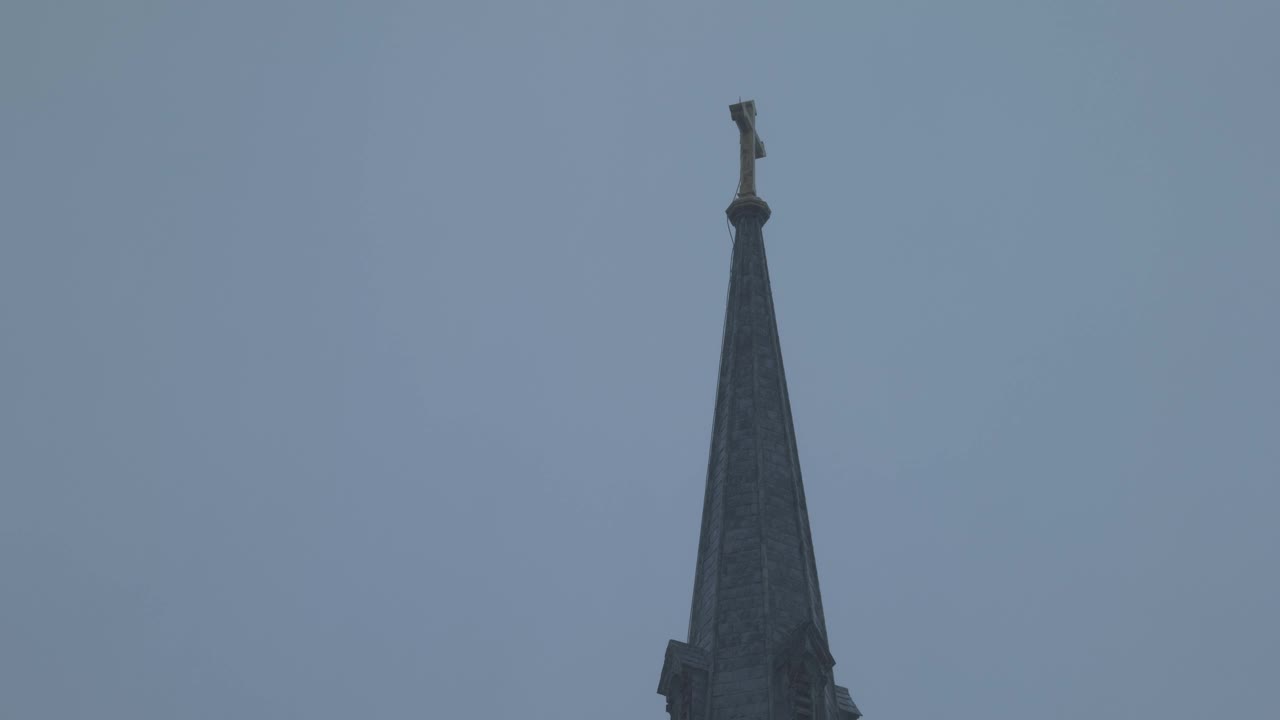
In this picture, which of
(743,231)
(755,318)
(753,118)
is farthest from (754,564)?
(753,118)

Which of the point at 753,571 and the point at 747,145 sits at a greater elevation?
the point at 747,145

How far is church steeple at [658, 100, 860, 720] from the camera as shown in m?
34.4

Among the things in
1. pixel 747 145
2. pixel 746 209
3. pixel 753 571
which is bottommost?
pixel 753 571

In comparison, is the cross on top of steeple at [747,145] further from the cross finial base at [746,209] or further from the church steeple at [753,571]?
the church steeple at [753,571]

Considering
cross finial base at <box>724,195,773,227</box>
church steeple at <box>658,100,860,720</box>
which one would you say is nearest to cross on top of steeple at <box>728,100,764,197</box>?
cross finial base at <box>724,195,773,227</box>

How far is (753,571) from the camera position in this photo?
36.2 metres

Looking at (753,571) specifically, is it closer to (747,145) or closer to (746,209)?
(746,209)

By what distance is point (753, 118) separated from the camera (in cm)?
4797

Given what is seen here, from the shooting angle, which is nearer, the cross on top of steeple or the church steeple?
the church steeple

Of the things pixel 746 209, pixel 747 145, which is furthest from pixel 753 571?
pixel 747 145

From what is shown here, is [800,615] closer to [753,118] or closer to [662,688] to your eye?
[662,688]

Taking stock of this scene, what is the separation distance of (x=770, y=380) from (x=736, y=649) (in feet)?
25.5

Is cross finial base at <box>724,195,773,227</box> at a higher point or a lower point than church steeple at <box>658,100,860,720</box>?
higher

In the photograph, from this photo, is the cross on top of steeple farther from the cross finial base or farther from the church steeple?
the church steeple
